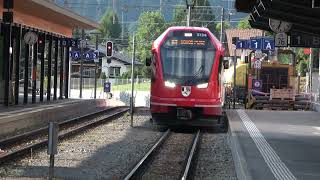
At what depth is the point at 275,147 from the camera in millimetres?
14750

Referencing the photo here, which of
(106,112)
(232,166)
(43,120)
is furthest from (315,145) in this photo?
(106,112)

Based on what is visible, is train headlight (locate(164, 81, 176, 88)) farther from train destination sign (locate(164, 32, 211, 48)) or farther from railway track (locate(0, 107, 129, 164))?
railway track (locate(0, 107, 129, 164))

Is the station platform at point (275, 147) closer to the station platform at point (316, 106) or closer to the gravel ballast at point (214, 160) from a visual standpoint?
the gravel ballast at point (214, 160)

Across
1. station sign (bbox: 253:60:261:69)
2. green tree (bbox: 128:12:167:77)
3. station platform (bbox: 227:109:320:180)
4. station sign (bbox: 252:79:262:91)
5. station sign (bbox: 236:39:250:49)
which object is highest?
green tree (bbox: 128:12:167:77)

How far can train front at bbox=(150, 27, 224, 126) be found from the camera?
68.5ft

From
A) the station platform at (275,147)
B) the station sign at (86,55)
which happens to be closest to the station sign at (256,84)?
the station sign at (86,55)

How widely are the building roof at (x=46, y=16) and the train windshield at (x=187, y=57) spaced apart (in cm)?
683

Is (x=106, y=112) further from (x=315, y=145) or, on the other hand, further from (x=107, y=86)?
(x=315, y=145)

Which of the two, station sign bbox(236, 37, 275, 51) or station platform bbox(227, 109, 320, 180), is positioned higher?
station sign bbox(236, 37, 275, 51)

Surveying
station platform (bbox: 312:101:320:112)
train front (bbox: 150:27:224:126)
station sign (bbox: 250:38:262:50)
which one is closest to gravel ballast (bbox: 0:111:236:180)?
train front (bbox: 150:27:224:126)

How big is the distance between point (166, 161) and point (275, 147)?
2.43m

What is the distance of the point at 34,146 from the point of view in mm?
15578

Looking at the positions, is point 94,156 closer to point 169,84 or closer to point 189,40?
point 169,84

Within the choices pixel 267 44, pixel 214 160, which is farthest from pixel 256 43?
pixel 214 160
